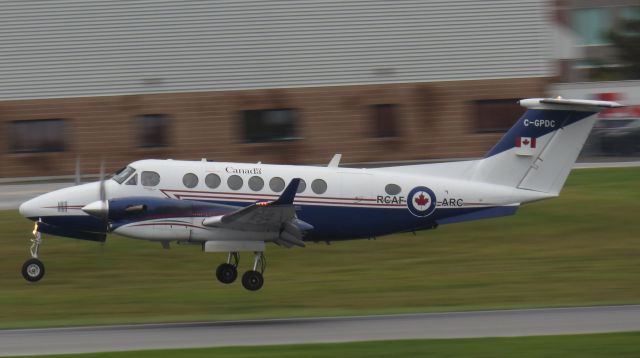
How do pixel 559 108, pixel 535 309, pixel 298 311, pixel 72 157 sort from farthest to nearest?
pixel 72 157
pixel 559 108
pixel 298 311
pixel 535 309

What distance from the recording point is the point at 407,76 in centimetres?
4375

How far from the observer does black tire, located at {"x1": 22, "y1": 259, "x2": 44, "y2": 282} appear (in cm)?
2281

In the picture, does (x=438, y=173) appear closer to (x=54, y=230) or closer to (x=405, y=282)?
(x=405, y=282)

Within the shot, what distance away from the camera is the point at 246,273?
22328 mm

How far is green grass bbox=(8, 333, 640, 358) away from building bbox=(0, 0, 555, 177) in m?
27.4

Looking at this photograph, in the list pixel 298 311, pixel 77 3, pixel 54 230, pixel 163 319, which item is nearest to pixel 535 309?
pixel 298 311

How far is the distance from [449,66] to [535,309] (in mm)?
25170

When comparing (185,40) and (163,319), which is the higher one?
(185,40)

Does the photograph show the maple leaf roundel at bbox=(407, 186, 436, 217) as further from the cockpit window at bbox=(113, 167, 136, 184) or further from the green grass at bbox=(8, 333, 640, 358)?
the green grass at bbox=(8, 333, 640, 358)

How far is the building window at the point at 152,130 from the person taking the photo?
43312 millimetres

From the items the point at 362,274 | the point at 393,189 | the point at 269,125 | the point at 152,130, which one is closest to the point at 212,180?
the point at 393,189

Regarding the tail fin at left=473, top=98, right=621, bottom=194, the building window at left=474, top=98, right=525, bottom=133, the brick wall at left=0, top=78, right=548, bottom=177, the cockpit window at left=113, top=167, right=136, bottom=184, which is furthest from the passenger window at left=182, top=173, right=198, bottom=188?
the building window at left=474, top=98, right=525, bottom=133

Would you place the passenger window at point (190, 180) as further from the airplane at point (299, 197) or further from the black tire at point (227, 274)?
the black tire at point (227, 274)

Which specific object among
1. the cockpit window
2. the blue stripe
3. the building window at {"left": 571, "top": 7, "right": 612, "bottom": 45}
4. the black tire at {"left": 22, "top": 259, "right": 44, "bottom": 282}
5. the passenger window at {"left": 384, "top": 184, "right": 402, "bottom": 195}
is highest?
the building window at {"left": 571, "top": 7, "right": 612, "bottom": 45}
